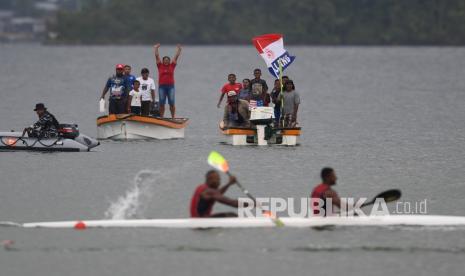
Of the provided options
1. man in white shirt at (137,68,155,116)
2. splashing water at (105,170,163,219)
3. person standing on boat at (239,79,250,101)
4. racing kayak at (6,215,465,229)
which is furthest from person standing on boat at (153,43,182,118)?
racing kayak at (6,215,465,229)

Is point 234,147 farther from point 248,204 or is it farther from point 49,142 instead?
point 248,204

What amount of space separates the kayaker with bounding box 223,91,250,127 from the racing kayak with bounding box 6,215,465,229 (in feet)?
37.6

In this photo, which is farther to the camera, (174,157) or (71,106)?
(71,106)

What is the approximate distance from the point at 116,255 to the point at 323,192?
4095 millimetres

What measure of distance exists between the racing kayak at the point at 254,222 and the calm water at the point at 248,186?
16cm

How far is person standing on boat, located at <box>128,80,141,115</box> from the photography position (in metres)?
38.1

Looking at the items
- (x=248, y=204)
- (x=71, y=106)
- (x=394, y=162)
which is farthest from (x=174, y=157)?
(x=71, y=106)

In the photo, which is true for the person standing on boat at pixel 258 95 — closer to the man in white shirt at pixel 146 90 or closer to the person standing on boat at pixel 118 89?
the man in white shirt at pixel 146 90

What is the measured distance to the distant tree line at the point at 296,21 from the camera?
17575 cm

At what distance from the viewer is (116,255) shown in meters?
23.8

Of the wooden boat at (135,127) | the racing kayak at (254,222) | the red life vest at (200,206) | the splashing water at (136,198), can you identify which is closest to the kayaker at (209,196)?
the red life vest at (200,206)

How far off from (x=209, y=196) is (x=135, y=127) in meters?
14.7

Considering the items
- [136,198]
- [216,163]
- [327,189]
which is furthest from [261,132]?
[327,189]

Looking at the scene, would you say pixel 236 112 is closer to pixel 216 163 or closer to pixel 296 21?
pixel 216 163
